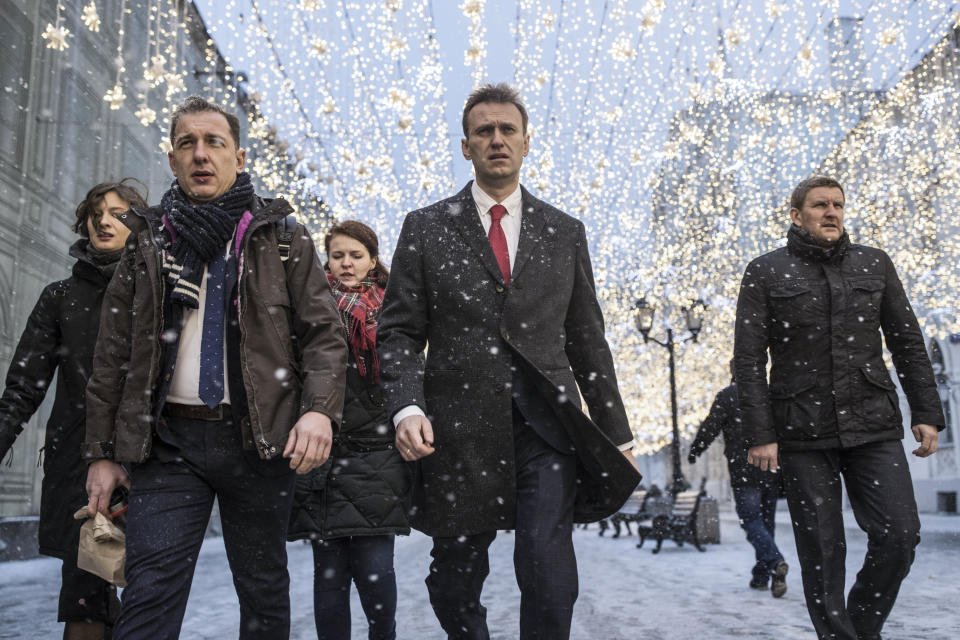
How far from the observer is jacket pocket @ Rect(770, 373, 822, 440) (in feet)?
13.4

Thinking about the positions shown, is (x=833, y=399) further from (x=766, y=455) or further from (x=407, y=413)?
(x=407, y=413)

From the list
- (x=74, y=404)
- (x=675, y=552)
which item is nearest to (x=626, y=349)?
(x=675, y=552)

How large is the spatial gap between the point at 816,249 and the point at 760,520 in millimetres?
4399

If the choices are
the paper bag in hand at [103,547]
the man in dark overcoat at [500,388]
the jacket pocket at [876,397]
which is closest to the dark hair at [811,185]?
the jacket pocket at [876,397]

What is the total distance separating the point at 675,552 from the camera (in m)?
13.3

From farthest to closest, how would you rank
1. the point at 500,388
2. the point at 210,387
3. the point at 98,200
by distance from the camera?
the point at 98,200
the point at 500,388
the point at 210,387

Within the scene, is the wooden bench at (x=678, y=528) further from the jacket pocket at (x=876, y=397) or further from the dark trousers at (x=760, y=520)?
the jacket pocket at (x=876, y=397)

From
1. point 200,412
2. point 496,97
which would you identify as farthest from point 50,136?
point 200,412

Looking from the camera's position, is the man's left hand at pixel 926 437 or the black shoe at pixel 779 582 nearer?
the man's left hand at pixel 926 437

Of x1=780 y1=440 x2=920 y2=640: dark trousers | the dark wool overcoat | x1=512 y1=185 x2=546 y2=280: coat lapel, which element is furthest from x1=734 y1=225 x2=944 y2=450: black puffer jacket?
x1=512 y1=185 x2=546 y2=280: coat lapel

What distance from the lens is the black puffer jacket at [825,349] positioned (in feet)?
13.4

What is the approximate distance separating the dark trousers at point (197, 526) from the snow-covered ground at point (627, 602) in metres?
2.72

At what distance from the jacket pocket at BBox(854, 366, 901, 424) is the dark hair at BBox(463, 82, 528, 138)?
1970 millimetres

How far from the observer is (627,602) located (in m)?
7.05
